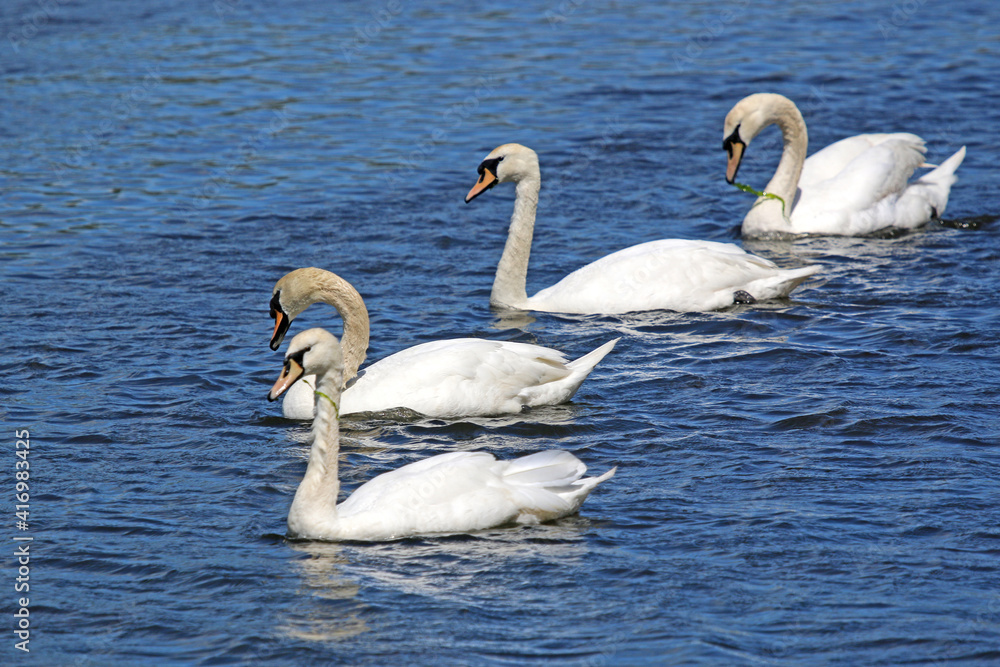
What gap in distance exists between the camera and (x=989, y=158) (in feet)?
49.9

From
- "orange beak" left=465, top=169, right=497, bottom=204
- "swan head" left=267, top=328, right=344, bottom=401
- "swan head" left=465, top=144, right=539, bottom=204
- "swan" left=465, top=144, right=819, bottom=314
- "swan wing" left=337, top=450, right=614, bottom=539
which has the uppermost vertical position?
"swan head" left=465, top=144, right=539, bottom=204

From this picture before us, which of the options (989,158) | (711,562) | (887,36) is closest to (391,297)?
(711,562)

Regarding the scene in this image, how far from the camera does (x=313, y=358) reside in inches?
282

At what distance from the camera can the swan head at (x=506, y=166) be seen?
11375mm

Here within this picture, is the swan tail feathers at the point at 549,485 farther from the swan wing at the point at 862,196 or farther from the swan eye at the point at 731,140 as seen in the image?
the swan wing at the point at 862,196

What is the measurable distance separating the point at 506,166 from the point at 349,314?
2.91 m

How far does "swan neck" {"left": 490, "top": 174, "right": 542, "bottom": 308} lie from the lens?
11.2m

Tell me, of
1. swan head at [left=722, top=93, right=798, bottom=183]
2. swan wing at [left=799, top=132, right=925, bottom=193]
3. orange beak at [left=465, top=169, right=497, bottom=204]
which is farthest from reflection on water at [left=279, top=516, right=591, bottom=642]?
swan wing at [left=799, top=132, right=925, bottom=193]

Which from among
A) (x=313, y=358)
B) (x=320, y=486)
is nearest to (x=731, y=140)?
(x=313, y=358)

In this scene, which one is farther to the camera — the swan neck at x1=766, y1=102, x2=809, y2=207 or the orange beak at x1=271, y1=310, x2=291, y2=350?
the swan neck at x1=766, y1=102, x2=809, y2=207

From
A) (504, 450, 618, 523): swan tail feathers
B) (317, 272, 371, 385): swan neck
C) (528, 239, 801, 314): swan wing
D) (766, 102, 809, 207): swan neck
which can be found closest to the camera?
(504, 450, 618, 523): swan tail feathers

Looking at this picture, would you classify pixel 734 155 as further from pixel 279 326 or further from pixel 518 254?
pixel 279 326

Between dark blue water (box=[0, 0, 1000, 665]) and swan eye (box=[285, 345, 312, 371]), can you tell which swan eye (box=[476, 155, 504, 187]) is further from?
swan eye (box=[285, 345, 312, 371])

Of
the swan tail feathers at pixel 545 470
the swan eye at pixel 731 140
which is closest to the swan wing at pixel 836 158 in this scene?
the swan eye at pixel 731 140
